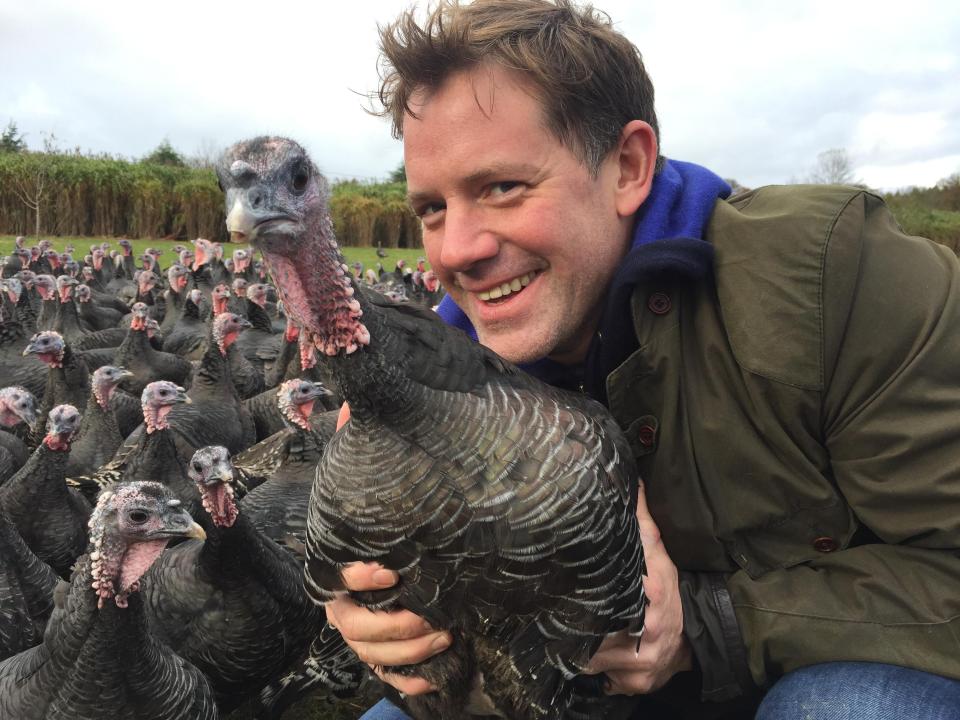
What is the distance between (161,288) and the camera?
17734 mm

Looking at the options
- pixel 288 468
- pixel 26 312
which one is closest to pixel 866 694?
pixel 288 468

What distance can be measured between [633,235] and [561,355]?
50cm

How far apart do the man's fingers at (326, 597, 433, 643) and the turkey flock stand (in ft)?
0.19

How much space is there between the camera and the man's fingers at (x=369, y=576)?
1924 mm

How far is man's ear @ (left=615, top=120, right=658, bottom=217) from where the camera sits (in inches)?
97.3

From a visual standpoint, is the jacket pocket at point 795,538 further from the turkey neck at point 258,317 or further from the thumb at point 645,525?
the turkey neck at point 258,317

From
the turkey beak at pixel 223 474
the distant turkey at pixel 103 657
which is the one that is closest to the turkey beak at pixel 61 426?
the turkey beak at pixel 223 474

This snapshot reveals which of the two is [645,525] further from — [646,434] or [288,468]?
[288,468]

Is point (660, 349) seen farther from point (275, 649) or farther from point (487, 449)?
point (275, 649)

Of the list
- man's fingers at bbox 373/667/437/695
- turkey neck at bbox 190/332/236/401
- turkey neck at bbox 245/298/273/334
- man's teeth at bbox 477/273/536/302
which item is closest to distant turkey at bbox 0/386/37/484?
turkey neck at bbox 190/332/236/401

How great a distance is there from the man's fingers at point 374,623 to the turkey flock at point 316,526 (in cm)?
6

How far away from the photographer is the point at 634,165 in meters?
2.53

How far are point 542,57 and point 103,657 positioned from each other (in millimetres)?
3043

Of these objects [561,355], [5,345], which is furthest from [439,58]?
[5,345]
